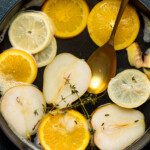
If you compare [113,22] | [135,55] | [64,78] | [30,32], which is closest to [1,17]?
[30,32]

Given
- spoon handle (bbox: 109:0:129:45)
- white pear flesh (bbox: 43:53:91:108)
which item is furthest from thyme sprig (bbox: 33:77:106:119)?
spoon handle (bbox: 109:0:129:45)

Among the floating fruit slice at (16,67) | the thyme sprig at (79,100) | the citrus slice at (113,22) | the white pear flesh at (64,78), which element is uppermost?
the citrus slice at (113,22)

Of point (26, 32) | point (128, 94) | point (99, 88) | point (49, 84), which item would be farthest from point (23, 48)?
point (128, 94)

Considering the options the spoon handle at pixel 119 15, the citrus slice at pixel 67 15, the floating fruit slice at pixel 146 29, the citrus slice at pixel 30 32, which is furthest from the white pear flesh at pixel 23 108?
the floating fruit slice at pixel 146 29

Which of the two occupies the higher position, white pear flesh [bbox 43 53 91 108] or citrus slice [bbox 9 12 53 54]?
citrus slice [bbox 9 12 53 54]

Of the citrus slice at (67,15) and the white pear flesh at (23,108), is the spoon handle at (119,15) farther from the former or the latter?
the white pear flesh at (23,108)

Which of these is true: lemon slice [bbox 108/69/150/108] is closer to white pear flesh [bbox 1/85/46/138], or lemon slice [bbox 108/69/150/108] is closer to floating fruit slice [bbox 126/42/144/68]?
floating fruit slice [bbox 126/42/144/68]
